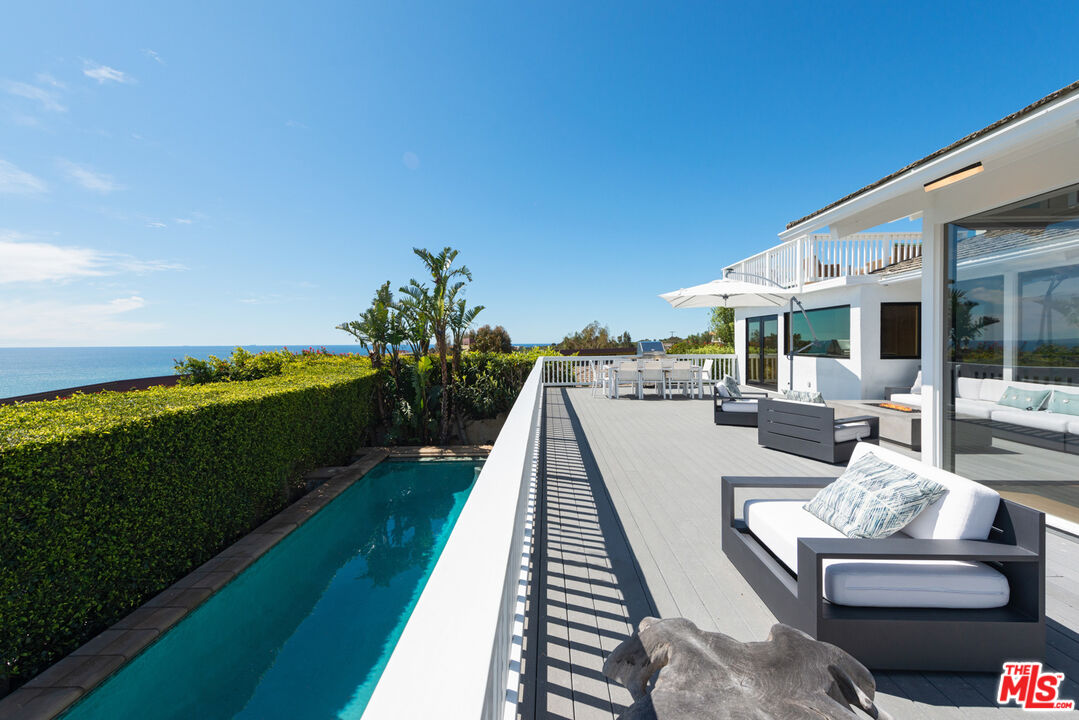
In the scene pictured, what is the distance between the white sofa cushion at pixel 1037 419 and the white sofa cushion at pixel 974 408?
0.11 metres

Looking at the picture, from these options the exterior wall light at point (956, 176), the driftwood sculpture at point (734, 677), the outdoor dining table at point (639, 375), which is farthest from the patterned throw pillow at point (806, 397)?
the driftwood sculpture at point (734, 677)

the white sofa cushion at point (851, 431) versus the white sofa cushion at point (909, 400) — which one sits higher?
the white sofa cushion at point (909, 400)

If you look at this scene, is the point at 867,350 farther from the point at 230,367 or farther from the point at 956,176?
the point at 230,367

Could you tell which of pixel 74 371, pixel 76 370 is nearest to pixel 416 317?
pixel 74 371

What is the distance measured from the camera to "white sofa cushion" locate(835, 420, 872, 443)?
5180mm

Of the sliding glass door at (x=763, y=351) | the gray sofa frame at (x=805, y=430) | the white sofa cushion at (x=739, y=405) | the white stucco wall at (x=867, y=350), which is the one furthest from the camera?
the sliding glass door at (x=763, y=351)

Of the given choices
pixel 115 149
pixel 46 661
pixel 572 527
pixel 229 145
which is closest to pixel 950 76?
pixel 572 527

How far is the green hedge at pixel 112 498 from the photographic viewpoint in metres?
3.03

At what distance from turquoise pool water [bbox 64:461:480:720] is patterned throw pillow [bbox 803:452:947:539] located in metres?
3.53

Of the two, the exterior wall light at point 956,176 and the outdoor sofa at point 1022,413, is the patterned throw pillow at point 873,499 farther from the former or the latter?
the exterior wall light at point 956,176

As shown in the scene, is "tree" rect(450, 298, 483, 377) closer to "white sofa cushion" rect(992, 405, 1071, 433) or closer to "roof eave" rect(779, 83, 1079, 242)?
"roof eave" rect(779, 83, 1079, 242)

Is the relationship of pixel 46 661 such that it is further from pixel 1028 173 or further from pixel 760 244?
pixel 760 244

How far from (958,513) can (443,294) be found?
10.1m

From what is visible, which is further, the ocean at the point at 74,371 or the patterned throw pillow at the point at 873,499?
the ocean at the point at 74,371
